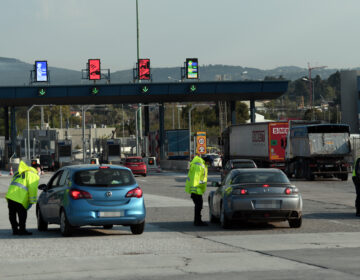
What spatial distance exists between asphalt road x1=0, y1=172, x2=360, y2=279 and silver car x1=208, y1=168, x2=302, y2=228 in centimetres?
31

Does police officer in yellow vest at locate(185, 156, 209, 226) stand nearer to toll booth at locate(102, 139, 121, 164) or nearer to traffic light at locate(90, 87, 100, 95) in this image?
traffic light at locate(90, 87, 100, 95)

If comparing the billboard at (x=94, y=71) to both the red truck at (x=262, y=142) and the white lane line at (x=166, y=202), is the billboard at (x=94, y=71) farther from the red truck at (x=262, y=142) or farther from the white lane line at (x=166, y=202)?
the white lane line at (x=166, y=202)

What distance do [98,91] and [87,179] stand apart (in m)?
46.3

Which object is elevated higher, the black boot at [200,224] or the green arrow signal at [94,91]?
the green arrow signal at [94,91]

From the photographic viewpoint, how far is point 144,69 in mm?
64375

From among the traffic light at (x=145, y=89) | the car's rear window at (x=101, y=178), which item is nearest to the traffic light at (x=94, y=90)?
the traffic light at (x=145, y=89)

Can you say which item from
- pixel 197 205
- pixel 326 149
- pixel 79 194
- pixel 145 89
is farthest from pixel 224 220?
pixel 145 89

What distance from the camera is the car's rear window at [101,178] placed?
1623 centimetres

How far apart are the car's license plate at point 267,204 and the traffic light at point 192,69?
155 ft

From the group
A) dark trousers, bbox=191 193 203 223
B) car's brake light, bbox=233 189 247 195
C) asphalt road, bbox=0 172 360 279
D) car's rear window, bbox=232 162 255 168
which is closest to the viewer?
asphalt road, bbox=0 172 360 279

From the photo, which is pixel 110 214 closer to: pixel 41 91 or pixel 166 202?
pixel 166 202

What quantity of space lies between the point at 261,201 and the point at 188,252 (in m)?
4.30

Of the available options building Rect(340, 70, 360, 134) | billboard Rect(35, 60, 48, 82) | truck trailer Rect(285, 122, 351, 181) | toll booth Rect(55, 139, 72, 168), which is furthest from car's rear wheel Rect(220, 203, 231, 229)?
building Rect(340, 70, 360, 134)

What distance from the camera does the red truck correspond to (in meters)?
48.8
